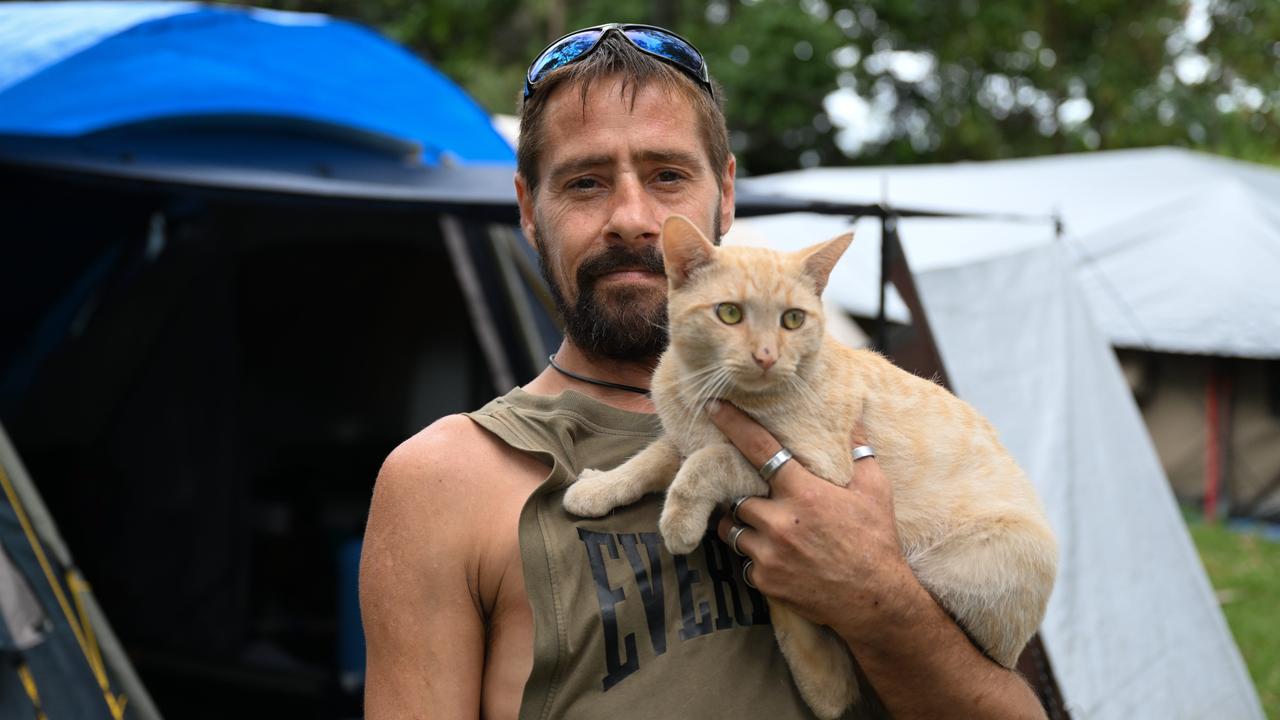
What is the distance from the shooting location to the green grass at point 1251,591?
17.6 feet

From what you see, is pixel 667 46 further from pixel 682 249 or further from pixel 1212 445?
pixel 1212 445

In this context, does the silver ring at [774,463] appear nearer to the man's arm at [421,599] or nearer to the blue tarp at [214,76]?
the man's arm at [421,599]

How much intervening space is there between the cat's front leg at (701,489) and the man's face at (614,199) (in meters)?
0.27

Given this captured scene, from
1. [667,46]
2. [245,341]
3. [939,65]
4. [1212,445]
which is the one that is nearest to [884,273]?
[667,46]

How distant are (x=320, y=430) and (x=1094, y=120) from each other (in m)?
14.3

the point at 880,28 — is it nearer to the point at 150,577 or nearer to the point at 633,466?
the point at 150,577

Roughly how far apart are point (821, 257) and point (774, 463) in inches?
16.4

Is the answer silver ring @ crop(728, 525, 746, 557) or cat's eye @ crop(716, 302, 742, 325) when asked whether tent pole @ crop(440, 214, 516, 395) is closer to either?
cat's eye @ crop(716, 302, 742, 325)

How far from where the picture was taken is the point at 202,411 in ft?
17.9

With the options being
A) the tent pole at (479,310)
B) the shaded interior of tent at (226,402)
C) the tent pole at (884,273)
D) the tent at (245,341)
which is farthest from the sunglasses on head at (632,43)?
the shaded interior of tent at (226,402)

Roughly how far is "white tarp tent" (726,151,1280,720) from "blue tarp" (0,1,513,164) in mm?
2351

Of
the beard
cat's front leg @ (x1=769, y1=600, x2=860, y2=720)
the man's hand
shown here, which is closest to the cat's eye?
the beard

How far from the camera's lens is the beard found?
1.65 m

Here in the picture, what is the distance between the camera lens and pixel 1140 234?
8.62 meters
